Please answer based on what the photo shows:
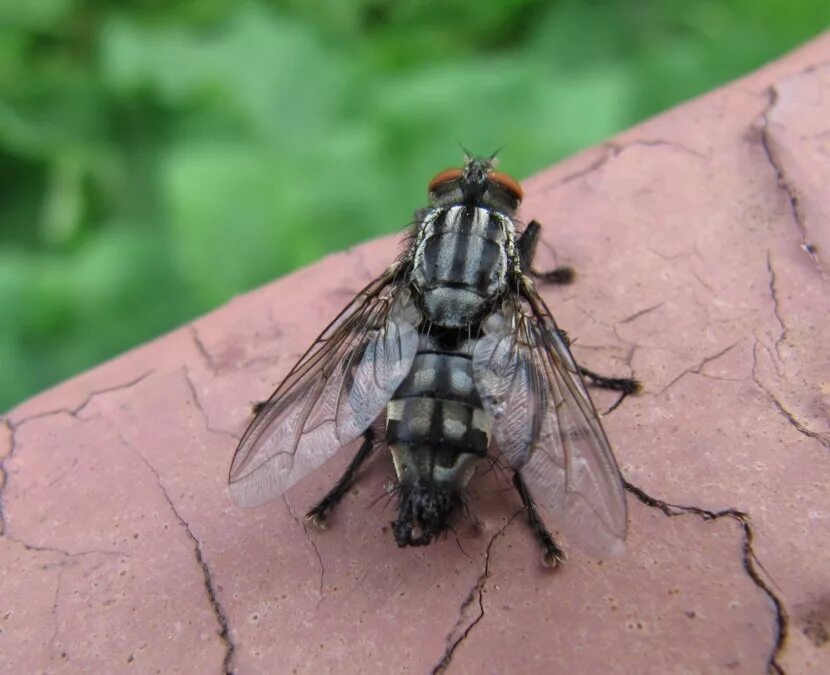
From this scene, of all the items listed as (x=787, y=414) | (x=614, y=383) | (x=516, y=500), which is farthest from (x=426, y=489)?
(x=787, y=414)

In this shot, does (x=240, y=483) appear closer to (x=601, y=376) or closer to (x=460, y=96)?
(x=601, y=376)

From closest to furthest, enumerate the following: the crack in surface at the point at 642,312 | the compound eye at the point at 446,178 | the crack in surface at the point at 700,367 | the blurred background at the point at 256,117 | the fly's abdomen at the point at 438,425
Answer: the fly's abdomen at the point at 438,425 → the crack in surface at the point at 700,367 → the crack in surface at the point at 642,312 → the compound eye at the point at 446,178 → the blurred background at the point at 256,117

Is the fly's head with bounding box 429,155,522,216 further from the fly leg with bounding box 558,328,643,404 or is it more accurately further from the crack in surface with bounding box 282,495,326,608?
the crack in surface with bounding box 282,495,326,608

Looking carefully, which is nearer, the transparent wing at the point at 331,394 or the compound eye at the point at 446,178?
the transparent wing at the point at 331,394

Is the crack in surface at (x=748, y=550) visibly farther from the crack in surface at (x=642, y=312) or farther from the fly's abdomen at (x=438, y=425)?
the crack in surface at (x=642, y=312)

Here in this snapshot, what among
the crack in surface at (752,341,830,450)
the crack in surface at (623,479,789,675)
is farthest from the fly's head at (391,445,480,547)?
the crack in surface at (752,341,830,450)

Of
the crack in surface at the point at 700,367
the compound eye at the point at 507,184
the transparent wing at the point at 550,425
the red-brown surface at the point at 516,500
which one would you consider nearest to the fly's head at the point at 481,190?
the compound eye at the point at 507,184
